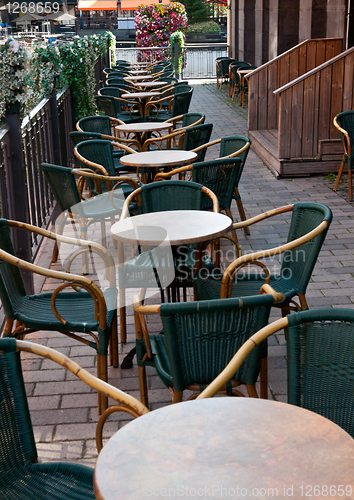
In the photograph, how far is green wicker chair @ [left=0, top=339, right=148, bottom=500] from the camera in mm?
1772

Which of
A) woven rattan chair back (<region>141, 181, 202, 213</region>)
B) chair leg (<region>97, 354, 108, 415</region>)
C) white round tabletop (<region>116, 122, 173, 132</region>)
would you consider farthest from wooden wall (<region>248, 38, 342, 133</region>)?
chair leg (<region>97, 354, 108, 415</region>)

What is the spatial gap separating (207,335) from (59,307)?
1128mm

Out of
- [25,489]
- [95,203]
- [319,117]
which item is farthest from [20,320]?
[319,117]

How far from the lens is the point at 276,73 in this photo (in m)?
9.32

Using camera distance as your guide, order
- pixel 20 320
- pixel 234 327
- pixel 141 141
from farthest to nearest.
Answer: pixel 141 141, pixel 20 320, pixel 234 327

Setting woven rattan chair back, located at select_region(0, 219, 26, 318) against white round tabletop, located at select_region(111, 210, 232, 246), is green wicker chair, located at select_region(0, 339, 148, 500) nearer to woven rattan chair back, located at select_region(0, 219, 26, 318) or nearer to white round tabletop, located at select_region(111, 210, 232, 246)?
woven rattan chair back, located at select_region(0, 219, 26, 318)

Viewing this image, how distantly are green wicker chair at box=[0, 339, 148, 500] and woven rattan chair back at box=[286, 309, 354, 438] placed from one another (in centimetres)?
52

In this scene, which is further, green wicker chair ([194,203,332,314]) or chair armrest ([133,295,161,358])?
green wicker chair ([194,203,332,314])

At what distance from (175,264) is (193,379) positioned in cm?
122

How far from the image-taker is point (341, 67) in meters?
7.15

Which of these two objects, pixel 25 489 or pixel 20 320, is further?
pixel 20 320

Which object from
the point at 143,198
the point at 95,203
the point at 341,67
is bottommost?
the point at 95,203

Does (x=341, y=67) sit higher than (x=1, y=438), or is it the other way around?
(x=341, y=67)

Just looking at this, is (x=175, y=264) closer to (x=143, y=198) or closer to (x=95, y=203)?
(x=143, y=198)
